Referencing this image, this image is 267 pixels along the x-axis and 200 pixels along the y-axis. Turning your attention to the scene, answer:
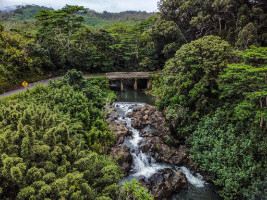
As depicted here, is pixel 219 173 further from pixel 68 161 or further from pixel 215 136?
pixel 68 161

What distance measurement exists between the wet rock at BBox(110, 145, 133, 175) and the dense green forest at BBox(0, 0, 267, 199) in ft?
2.60

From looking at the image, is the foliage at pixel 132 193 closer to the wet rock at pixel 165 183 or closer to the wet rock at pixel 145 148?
the wet rock at pixel 165 183

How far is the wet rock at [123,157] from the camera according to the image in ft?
40.5

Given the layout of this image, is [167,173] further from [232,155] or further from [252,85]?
[252,85]

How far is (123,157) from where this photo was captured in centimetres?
1276

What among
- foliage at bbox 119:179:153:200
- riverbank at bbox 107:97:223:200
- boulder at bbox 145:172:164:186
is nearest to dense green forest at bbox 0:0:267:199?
foliage at bbox 119:179:153:200

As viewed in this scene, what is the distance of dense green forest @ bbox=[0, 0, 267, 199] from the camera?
5930 millimetres

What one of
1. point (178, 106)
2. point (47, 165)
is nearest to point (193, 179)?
point (178, 106)

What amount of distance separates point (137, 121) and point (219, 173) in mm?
9409

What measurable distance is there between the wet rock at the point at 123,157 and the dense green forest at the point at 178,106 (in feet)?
2.60

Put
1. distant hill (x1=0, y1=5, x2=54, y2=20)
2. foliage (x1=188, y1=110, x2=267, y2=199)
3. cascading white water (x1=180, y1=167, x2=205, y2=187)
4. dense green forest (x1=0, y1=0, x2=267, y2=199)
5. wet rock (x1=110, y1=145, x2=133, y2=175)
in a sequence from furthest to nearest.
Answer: distant hill (x1=0, y1=5, x2=54, y2=20) < wet rock (x1=110, y1=145, x2=133, y2=175) < cascading white water (x1=180, y1=167, x2=205, y2=187) < foliage (x1=188, y1=110, x2=267, y2=199) < dense green forest (x1=0, y1=0, x2=267, y2=199)

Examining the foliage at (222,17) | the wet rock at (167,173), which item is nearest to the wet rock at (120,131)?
the wet rock at (167,173)

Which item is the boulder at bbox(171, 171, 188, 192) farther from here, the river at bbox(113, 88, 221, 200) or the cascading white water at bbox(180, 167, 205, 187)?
the cascading white water at bbox(180, 167, 205, 187)

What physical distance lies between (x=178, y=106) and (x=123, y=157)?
6571 millimetres
